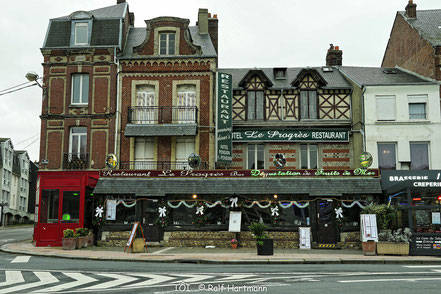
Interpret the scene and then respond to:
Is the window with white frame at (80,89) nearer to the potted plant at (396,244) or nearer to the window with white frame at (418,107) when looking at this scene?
the potted plant at (396,244)

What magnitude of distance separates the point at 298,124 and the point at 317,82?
2.56 m

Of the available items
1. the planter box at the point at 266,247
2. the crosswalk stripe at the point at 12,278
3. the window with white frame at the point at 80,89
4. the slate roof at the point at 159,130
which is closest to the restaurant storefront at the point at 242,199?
the slate roof at the point at 159,130

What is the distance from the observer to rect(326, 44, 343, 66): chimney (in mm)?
29797

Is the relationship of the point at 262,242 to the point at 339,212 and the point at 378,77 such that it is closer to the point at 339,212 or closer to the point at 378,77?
the point at 339,212

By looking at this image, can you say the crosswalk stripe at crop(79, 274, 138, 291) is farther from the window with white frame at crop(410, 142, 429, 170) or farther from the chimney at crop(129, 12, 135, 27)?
the chimney at crop(129, 12, 135, 27)

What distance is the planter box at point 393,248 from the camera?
59.2 ft

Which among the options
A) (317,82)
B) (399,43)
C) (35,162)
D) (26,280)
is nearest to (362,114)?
(317,82)

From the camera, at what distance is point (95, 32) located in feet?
83.0

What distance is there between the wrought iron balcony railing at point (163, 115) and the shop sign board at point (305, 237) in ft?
25.0

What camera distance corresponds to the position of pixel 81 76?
82.0 feet

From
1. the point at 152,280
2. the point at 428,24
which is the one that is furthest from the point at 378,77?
the point at 152,280

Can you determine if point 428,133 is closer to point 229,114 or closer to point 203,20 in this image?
point 229,114

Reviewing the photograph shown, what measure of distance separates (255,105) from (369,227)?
9.33 m

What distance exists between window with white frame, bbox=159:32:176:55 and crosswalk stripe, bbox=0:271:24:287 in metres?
15.0
